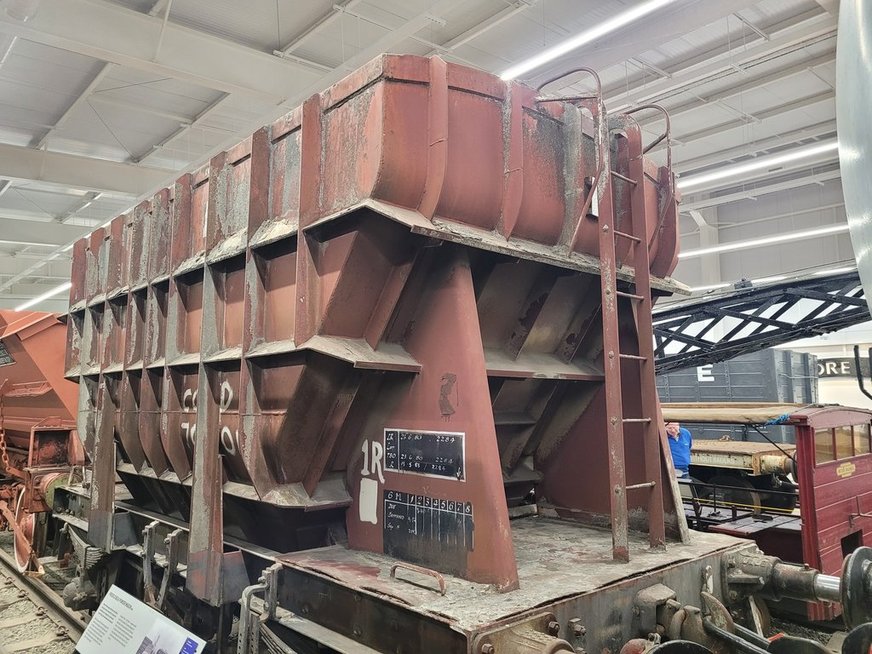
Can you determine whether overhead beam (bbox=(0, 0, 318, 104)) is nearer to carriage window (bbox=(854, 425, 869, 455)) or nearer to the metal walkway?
the metal walkway

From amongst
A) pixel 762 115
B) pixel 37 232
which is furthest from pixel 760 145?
pixel 37 232

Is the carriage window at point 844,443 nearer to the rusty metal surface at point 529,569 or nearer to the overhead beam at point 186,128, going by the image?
the rusty metal surface at point 529,569

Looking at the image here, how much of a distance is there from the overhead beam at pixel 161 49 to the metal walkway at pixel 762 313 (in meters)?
6.07

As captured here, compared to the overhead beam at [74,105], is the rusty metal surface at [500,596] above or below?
below

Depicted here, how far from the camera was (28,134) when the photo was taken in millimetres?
12938

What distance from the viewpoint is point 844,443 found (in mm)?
6766

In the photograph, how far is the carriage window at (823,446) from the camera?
6.19 m

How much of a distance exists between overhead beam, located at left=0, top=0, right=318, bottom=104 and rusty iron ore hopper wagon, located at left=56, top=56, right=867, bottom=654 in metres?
4.11

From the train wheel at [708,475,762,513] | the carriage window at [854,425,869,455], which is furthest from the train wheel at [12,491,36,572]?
the carriage window at [854,425,869,455]

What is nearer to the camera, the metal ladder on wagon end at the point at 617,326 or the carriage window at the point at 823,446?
the metal ladder on wagon end at the point at 617,326

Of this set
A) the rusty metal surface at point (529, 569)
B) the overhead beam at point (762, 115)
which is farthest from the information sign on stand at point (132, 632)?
the overhead beam at point (762, 115)

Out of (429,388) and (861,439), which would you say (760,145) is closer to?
(861,439)

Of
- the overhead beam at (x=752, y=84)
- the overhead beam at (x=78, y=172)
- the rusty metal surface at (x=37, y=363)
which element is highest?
the overhead beam at (x=752, y=84)

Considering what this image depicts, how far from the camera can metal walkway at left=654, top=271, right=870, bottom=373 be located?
7.67 metres
